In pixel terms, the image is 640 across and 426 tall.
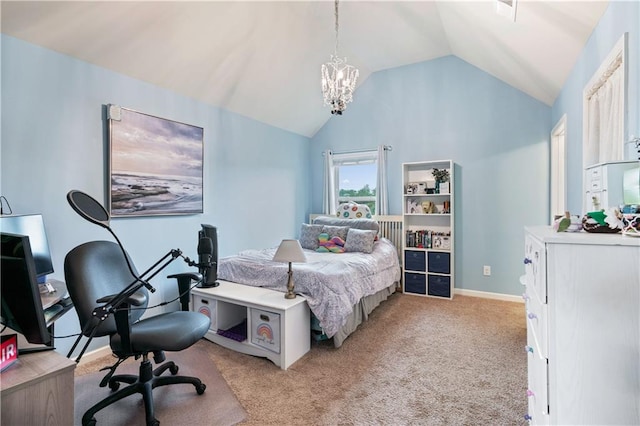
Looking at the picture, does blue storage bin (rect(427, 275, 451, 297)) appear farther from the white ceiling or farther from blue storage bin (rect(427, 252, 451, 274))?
the white ceiling

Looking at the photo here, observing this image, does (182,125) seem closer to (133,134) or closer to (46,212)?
(133,134)

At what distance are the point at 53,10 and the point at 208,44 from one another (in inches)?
45.5

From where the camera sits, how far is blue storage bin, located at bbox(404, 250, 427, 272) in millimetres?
4168

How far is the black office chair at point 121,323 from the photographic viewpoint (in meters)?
1.67

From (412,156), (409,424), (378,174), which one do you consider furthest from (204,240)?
(412,156)

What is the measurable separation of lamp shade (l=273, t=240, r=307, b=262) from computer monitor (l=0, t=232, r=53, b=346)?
163cm

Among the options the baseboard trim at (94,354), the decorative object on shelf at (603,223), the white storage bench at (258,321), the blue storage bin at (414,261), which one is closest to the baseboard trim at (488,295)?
the blue storage bin at (414,261)

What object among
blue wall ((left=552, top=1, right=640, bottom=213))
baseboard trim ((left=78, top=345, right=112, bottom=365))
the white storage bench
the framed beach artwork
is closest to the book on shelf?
blue wall ((left=552, top=1, right=640, bottom=213))

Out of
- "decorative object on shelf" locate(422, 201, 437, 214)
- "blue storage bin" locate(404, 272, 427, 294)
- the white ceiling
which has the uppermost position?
the white ceiling

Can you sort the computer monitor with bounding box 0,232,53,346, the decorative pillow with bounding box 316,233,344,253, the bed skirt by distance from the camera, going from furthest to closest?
the decorative pillow with bounding box 316,233,344,253 < the bed skirt < the computer monitor with bounding box 0,232,53,346

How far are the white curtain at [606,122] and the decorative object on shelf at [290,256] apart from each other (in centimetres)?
209

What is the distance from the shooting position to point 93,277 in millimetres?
1838

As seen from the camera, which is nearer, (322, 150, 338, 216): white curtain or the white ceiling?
the white ceiling

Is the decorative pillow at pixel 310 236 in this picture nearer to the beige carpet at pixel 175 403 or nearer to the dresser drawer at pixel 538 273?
the beige carpet at pixel 175 403
